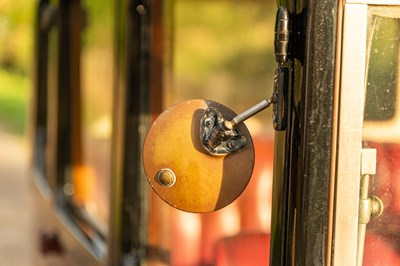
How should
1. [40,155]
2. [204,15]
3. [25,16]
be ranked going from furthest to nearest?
[25,16] < [40,155] < [204,15]

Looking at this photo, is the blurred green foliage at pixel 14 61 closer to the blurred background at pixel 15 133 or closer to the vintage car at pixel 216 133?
the blurred background at pixel 15 133

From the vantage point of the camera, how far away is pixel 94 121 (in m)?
3.30

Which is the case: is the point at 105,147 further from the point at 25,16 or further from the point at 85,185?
the point at 25,16

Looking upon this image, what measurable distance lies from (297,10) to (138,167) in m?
0.93

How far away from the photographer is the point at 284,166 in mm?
1593

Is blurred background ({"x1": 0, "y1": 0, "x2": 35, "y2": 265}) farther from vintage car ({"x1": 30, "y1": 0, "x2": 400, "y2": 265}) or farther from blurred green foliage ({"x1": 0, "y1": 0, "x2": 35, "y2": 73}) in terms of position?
vintage car ({"x1": 30, "y1": 0, "x2": 400, "y2": 265})

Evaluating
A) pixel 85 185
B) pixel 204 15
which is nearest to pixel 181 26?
pixel 204 15

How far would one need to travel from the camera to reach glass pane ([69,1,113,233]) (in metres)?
3.00

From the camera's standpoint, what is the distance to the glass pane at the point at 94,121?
3004 mm

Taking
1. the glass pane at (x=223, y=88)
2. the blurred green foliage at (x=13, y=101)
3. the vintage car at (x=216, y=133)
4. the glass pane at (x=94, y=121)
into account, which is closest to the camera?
the vintage car at (x=216, y=133)

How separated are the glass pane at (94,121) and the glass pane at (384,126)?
4.53ft

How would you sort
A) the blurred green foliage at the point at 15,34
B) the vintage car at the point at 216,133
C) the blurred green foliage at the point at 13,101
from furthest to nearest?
the blurred green foliage at the point at 13,101 < the blurred green foliage at the point at 15,34 < the vintage car at the point at 216,133

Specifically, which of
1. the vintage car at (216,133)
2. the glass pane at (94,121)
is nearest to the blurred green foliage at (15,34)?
the vintage car at (216,133)

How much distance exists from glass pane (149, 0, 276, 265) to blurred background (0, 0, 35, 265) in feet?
3.76
